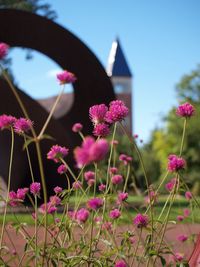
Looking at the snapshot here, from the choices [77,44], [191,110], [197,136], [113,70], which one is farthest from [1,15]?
[113,70]

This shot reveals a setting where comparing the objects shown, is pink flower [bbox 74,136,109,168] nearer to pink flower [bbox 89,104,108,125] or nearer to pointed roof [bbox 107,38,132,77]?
pink flower [bbox 89,104,108,125]

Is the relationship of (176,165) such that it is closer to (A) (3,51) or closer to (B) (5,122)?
(B) (5,122)

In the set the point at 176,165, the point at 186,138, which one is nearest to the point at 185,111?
the point at 176,165

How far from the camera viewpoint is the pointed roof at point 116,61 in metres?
34.5

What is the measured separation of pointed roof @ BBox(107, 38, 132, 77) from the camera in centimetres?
3447

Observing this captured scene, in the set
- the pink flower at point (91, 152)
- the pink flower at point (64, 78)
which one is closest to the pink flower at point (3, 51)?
the pink flower at point (64, 78)

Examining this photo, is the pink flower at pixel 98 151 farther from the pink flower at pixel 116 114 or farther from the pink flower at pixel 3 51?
the pink flower at pixel 116 114

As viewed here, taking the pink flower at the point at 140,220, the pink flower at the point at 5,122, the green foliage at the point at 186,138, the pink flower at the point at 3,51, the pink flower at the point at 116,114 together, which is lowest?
the green foliage at the point at 186,138

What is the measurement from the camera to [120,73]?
3581cm

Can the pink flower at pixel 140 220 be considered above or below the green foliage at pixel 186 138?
above

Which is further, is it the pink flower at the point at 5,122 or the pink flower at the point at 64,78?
the pink flower at the point at 5,122

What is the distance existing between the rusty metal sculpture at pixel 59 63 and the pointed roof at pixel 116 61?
80.5 ft

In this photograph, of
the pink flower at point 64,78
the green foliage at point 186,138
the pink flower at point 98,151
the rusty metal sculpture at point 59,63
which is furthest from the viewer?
the green foliage at point 186,138

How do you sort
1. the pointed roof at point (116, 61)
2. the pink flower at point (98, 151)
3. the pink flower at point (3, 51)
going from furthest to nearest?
the pointed roof at point (116, 61) < the pink flower at point (3, 51) < the pink flower at point (98, 151)
